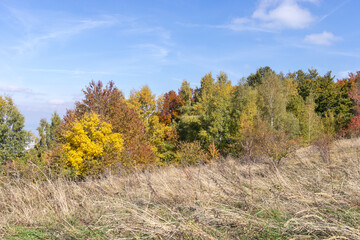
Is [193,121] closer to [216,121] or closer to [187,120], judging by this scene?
[187,120]

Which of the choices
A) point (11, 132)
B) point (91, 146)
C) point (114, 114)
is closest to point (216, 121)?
point (114, 114)

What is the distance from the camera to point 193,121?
130 ft

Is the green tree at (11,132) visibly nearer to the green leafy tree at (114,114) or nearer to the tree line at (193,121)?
the tree line at (193,121)

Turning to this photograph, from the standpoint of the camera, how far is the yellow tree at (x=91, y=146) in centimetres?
1984

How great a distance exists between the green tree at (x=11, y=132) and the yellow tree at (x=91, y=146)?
19.8m

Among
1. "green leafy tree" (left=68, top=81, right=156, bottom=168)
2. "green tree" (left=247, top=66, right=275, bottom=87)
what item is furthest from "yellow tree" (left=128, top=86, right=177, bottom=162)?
"green tree" (left=247, top=66, right=275, bottom=87)

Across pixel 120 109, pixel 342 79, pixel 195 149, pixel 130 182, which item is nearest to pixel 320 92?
pixel 342 79

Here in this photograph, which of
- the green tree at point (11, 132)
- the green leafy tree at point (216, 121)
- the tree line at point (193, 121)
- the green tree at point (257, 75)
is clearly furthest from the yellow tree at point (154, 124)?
the green tree at point (257, 75)

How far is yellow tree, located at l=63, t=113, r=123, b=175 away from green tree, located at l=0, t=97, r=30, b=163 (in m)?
19.8

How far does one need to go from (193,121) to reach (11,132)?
25.4 meters

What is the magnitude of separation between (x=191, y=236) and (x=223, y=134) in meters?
36.4

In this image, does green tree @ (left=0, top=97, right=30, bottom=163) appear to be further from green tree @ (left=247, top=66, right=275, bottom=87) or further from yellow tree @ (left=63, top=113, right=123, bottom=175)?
green tree @ (left=247, top=66, right=275, bottom=87)

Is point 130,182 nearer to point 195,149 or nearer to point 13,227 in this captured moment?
point 13,227

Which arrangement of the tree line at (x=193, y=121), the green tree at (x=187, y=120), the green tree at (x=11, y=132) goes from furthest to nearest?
1. the green tree at (x=187, y=120)
2. the green tree at (x=11, y=132)
3. the tree line at (x=193, y=121)
